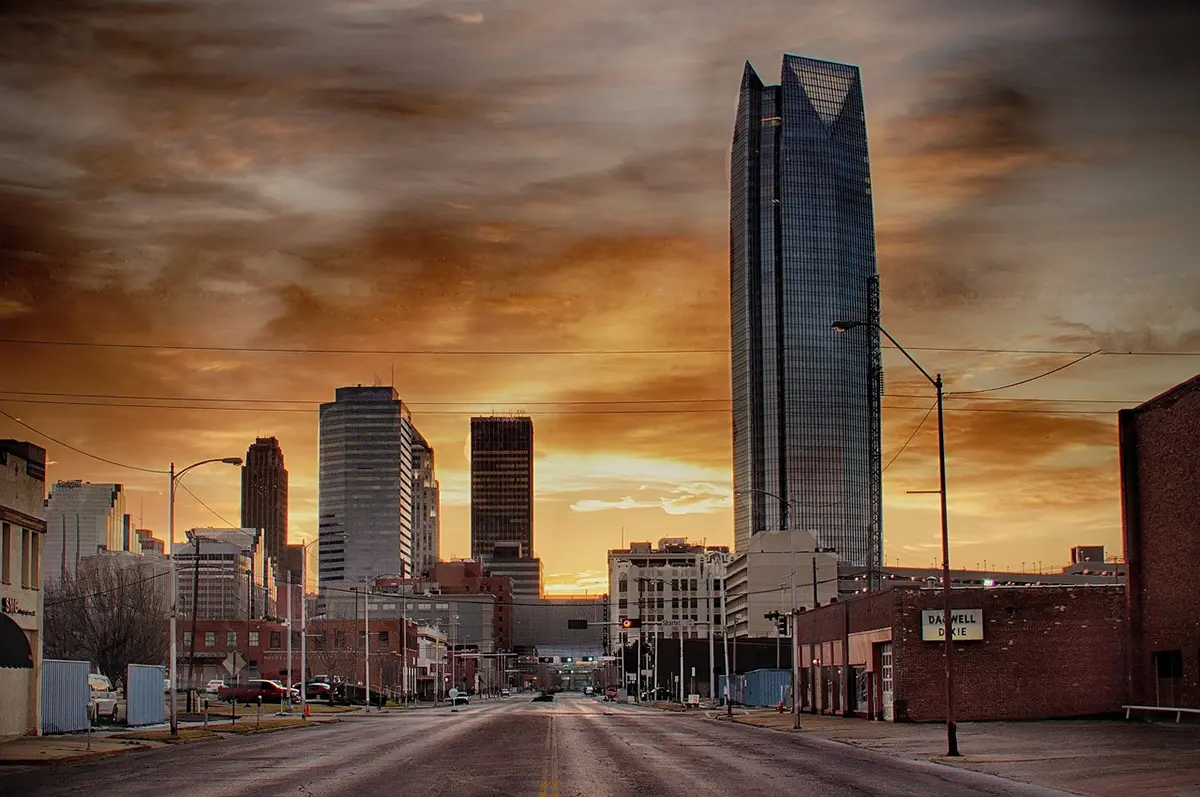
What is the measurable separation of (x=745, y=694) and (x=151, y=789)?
95496 millimetres

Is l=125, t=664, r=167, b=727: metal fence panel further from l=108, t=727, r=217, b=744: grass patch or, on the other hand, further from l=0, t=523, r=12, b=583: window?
l=0, t=523, r=12, b=583: window

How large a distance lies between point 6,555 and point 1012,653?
4233cm

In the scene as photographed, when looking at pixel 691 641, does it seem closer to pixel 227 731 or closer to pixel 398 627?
pixel 398 627

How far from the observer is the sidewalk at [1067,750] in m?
30.0

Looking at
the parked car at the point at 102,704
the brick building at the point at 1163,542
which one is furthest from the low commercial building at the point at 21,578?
the brick building at the point at 1163,542

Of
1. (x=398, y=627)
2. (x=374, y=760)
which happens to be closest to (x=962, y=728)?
(x=374, y=760)

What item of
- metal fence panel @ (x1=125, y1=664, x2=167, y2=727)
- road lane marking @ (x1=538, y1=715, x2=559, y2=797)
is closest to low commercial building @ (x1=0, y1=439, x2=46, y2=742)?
metal fence panel @ (x1=125, y1=664, x2=167, y2=727)

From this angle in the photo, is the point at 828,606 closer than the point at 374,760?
No

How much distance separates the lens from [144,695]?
66125 mm

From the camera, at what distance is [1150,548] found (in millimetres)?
57438

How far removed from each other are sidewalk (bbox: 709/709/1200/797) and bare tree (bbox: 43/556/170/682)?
71645mm

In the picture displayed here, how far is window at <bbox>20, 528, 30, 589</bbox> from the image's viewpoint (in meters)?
54.2

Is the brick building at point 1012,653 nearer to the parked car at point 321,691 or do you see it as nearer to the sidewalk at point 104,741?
the sidewalk at point 104,741

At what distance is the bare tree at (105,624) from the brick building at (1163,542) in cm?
8039
